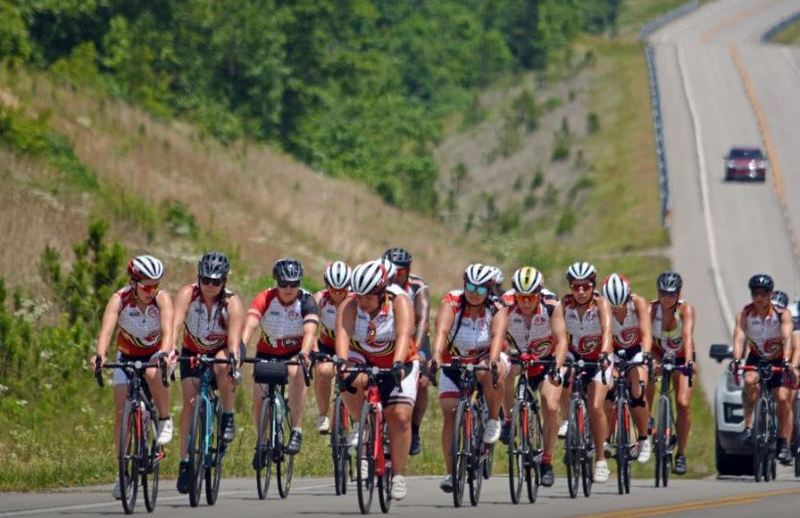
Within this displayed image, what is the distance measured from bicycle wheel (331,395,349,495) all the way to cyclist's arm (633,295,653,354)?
3868mm

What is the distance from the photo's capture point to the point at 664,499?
19.8m

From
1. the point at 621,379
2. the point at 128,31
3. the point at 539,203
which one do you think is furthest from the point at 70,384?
the point at 539,203

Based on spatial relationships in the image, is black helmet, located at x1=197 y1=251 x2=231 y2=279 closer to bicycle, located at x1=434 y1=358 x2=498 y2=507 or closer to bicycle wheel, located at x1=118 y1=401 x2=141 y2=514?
Answer: bicycle wheel, located at x1=118 y1=401 x2=141 y2=514

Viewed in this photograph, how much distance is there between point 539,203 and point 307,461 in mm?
58651

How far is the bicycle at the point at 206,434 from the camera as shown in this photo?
1719cm

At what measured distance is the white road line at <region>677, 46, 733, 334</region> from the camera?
56.6 meters

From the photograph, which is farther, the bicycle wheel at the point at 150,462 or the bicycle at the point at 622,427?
the bicycle at the point at 622,427

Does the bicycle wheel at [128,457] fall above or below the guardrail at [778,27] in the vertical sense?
below

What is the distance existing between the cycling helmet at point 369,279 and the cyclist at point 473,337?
4.96ft

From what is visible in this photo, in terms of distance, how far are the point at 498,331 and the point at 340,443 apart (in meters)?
1.90

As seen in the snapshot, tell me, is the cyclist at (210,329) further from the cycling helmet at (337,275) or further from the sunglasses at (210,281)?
the cycling helmet at (337,275)

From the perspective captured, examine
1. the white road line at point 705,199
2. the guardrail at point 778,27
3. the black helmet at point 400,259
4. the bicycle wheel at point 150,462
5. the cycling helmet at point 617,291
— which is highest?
the guardrail at point 778,27

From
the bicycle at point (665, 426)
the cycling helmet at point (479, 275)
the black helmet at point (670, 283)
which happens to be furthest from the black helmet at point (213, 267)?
the black helmet at point (670, 283)

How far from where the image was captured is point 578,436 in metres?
20.2
